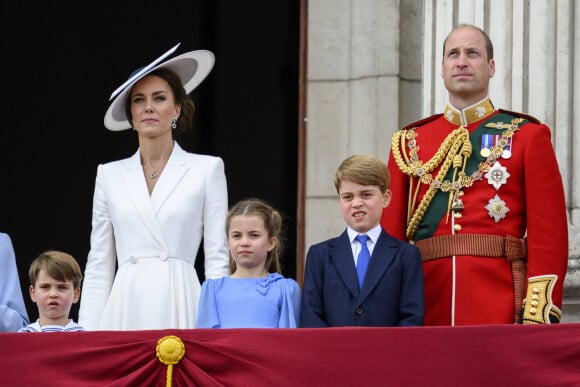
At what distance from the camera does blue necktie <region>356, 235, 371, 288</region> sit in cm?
612

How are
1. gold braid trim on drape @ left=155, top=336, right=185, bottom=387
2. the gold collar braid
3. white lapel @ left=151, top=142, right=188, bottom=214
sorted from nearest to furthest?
gold braid trim on drape @ left=155, top=336, right=185, bottom=387 → the gold collar braid → white lapel @ left=151, top=142, right=188, bottom=214

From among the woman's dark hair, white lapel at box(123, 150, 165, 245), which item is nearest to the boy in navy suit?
white lapel at box(123, 150, 165, 245)

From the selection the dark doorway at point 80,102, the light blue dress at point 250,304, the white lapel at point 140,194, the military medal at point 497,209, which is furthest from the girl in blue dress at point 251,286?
the dark doorway at point 80,102

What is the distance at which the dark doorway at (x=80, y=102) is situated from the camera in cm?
1052

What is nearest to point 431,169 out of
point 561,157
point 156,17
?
point 561,157

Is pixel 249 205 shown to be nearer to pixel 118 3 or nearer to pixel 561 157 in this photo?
pixel 561 157

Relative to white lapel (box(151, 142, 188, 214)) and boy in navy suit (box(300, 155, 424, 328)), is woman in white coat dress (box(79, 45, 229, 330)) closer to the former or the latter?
white lapel (box(151, 142, 188, 214))

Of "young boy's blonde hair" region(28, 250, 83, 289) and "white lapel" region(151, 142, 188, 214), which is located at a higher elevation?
"white lapel" region(151, 142, 188, 214)

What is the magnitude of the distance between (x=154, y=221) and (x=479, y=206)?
125cm

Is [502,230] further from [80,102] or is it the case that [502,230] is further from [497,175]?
[80,102]

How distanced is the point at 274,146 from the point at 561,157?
2801 mm

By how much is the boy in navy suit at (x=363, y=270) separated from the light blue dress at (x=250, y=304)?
0.11 metres

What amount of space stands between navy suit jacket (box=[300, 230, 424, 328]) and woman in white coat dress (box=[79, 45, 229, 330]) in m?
0.64

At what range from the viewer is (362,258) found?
617cm
